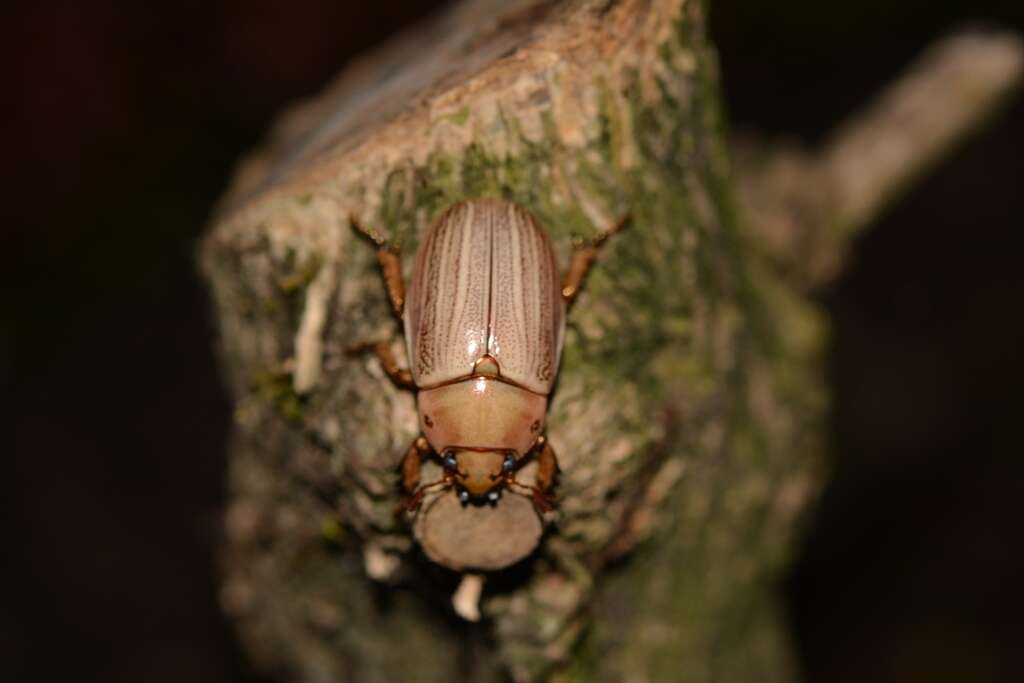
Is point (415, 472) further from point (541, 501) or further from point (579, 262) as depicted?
point (579, 262)

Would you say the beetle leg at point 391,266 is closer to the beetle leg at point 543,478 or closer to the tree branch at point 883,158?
the beetle leg at point 543,478

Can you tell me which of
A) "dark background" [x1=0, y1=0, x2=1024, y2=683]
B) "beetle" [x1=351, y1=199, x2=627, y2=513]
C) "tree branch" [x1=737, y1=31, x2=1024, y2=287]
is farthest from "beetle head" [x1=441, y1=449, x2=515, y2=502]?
"dark background" [x1=0, y1=0, x2=1024, y2=683]

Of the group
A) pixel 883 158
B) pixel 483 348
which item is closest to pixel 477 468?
pixel 483 348

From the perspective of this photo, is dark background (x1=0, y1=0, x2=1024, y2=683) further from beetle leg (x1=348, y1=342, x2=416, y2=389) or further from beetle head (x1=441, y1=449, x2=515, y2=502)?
beetle head (x1=441, y1=449, x2=515, y2=502)

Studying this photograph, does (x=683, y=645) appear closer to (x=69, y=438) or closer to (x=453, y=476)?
(x=453, y=476)

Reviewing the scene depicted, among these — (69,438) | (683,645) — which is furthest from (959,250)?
(69,438)

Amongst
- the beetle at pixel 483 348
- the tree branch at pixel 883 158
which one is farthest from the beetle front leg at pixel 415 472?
the tree branch at pixel 883 158
